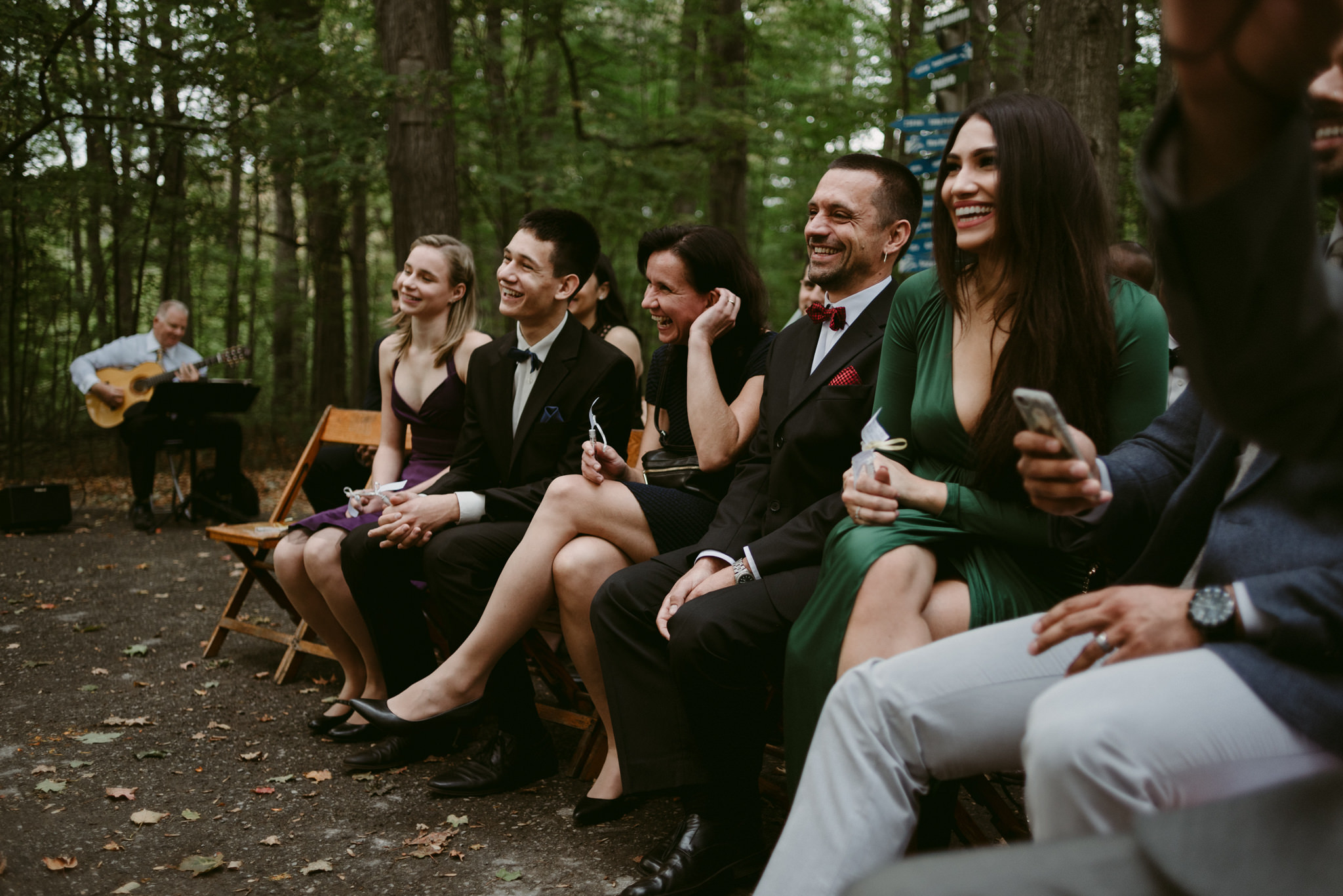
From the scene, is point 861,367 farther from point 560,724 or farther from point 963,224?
point 560,724

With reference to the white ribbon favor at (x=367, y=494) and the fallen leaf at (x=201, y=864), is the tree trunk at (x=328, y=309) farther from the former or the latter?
the fallen leaf at (x=201, y=864)

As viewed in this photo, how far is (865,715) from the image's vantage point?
185cm

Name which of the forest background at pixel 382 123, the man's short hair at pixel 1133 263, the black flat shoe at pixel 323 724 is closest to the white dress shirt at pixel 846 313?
the man's short hair at pixel 1133 263

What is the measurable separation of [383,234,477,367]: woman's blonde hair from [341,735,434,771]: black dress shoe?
1748 millimetres

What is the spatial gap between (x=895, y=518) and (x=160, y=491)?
38.2 feet

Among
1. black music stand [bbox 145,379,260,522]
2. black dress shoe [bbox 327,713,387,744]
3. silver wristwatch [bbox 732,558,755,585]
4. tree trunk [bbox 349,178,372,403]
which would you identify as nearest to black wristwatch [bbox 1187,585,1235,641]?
silver wristwatch [bbox 732,558,755,585]

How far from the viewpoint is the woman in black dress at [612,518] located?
3.25 m

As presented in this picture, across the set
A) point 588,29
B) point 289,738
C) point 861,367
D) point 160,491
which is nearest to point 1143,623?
point 861,367

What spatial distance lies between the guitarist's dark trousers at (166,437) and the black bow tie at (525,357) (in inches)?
248

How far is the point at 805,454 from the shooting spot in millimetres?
2947

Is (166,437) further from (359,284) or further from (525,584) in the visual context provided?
(525,584)

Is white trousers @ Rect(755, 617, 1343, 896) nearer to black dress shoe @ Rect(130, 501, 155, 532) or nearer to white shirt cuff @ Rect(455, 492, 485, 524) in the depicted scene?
white shirt cuff @ Rect(455, 492, 485, 524)

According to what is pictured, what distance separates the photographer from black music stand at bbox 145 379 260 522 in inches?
349

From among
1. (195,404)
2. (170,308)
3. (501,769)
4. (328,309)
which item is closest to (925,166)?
(501,769)
